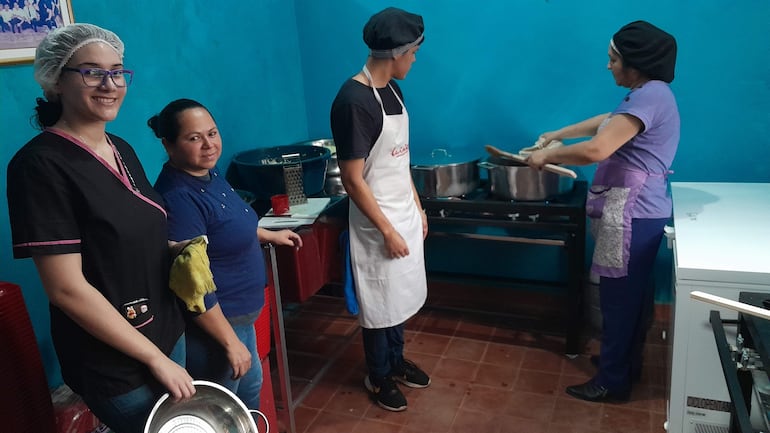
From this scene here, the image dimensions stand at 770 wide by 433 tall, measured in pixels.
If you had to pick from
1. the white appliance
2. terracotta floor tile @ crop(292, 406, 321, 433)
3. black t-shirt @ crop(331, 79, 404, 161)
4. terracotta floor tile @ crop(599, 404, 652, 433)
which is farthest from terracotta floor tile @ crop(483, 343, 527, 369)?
black t-shirt @ crop(331, 79, 404, 161)

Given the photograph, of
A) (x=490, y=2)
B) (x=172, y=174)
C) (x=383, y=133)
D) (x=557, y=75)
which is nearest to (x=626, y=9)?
(x=557, y=75)

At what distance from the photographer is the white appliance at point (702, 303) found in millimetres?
1495

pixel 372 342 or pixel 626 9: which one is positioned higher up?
pixel 626 9

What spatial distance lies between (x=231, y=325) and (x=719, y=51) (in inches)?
88.1

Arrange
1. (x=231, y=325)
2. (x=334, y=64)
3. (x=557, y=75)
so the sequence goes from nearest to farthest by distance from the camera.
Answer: (x=231, y=325)
(x=557, y=75)
(x=334, y=64)

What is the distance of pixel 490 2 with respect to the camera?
8.87ft

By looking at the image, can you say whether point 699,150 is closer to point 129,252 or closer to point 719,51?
point 719,51

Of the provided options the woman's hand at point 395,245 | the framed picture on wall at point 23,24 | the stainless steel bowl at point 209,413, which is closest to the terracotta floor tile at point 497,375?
the woman's hand at point 395,245

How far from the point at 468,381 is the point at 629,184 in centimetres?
104

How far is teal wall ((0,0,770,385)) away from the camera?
2285 millimetres

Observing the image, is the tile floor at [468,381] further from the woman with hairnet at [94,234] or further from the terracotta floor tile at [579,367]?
the woman with hairnet at [94,234]

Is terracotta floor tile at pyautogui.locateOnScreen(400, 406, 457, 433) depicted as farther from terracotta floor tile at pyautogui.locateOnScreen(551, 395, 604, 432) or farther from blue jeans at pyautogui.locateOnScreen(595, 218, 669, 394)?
blue jeans at pyautogui.locateOnScreen(595, 218, 669, 394)

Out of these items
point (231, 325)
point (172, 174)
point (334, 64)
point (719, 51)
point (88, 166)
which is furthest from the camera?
point (334, 64)

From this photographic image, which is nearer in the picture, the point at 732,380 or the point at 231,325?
the point at 732,380
